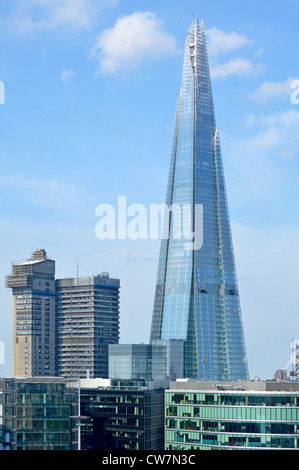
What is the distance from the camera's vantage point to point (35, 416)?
121312 millimetres

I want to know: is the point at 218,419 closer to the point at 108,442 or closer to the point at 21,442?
the point at 21,442

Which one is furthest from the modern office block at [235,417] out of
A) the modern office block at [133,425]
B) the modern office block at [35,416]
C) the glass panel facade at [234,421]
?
the modern office block at [133,425]

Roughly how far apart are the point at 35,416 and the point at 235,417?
38634mm

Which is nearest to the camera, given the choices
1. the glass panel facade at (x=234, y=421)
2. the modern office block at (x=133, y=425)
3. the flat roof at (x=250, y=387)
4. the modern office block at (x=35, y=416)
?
the modern office block at (x=35, y=416)

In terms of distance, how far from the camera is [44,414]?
4798 inches

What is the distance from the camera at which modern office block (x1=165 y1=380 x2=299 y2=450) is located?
13625cm

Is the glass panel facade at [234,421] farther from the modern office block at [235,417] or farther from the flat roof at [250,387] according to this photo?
the flat roof at [250,387]

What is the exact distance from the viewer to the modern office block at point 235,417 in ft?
447

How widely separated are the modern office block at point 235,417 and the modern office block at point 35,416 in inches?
1196

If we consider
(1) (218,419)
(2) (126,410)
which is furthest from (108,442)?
(1) (218,419)

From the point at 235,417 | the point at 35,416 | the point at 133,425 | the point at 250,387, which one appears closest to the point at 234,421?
the point at 235,417

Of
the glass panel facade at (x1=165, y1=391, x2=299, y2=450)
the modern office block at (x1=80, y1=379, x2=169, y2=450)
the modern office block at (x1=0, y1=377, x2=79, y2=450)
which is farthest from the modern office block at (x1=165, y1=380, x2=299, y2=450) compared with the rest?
the modern office block at (x1=80, y1=379, x2=169, y2=450)
